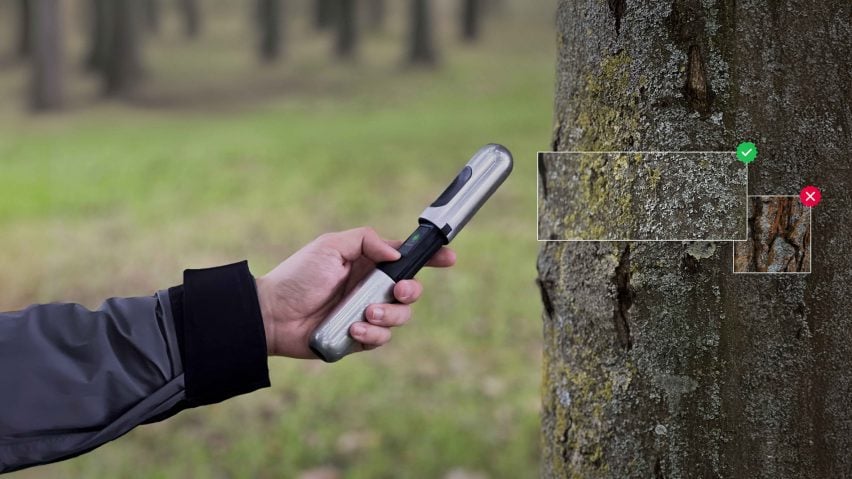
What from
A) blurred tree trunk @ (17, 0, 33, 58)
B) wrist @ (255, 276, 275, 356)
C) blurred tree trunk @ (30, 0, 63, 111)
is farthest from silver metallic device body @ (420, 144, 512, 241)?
blurred tree trunk @ (17, 0, 33, 58)

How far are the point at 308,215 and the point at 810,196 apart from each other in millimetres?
3233

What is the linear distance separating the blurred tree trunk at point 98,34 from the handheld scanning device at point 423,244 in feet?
20.7

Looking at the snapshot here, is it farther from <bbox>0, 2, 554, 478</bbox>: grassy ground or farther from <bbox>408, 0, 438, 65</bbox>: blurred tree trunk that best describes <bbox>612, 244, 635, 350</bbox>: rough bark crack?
<bbox>408, 0, 438, 65</bbox>: blurred tree trunk

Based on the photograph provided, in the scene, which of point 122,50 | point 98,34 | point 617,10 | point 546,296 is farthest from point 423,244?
point 98,34

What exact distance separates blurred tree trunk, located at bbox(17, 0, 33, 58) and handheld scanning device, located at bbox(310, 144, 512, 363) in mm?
6792

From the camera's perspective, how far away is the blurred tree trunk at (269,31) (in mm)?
6289

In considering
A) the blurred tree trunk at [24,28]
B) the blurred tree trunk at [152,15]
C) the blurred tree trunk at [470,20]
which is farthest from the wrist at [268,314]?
the blurred tree trunk at [24,28]

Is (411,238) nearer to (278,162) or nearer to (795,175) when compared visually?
(795,175)

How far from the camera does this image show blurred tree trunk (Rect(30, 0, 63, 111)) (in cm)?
605

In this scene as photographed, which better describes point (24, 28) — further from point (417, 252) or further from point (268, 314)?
point (417, 252)

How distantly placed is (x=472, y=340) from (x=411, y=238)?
1987mm

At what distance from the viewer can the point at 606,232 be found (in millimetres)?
680

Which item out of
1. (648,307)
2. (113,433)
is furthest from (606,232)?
(113,433)

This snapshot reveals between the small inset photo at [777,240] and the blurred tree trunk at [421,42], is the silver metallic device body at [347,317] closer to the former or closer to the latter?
the small inset photo at [777,240]
